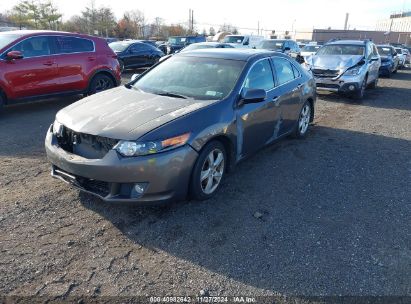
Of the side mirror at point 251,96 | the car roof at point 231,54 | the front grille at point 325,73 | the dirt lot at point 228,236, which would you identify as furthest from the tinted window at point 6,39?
the front grille at point 325,73

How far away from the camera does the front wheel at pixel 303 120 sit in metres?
6.25

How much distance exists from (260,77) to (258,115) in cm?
59

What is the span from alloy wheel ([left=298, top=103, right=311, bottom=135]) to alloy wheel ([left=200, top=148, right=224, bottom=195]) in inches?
109

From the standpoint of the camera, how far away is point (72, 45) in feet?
27.0

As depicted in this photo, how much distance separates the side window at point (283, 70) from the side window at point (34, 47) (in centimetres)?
526

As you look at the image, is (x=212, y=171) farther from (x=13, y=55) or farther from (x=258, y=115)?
(x=13, y=55)

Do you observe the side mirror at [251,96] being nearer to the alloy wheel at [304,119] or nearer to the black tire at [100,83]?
the alloy wheel at [304,119]

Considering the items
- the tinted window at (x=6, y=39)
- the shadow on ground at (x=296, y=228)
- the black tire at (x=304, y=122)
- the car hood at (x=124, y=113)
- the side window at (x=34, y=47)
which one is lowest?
the shadow on ground at (x=296, y=228)

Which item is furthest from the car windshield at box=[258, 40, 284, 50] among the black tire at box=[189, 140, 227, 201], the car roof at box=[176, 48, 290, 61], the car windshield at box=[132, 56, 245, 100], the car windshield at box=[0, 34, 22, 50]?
the black tire at box=[189, 140, 227, 201]

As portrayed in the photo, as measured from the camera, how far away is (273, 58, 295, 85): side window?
5254 mm

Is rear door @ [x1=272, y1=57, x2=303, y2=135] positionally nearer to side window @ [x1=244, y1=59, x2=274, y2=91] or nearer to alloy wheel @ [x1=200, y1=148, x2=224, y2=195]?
side window @ [x1=244, y1=59, x2=274, y2=91]

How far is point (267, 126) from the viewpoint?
4.86 meters

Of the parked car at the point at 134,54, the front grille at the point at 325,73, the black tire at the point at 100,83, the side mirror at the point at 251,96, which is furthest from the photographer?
the parked car at the point at 134,54

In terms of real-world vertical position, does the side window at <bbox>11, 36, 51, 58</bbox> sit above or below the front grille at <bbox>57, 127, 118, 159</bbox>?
above
